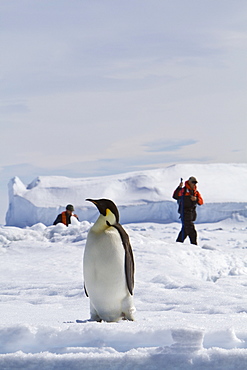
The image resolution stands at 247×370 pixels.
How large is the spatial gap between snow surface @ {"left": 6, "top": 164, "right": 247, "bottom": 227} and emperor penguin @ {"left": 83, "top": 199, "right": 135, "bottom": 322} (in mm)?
17561

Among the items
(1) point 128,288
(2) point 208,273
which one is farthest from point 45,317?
(2) point 208,273

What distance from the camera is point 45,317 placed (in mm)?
3818

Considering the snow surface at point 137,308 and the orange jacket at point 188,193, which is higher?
the orange jacket at point 188,193

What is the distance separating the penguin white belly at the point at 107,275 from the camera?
338 cm

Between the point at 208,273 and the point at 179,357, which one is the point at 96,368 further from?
the point at 208,273

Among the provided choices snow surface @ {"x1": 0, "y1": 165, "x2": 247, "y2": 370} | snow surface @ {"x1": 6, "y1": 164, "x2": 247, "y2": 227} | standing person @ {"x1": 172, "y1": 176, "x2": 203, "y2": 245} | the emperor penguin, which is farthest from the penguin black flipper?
snow surface @ {"x1": 6, "y1": 164, "x2": 247, "y2": 227}

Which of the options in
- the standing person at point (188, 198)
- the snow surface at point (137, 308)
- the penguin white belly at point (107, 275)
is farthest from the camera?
the standing person at point (188, 198)

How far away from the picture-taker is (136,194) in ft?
75.7

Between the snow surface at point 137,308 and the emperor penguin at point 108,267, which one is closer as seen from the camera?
the snow surface at point 137,308

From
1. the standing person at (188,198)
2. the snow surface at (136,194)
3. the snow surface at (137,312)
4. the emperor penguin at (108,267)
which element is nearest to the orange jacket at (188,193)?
the standing person at (188,198)

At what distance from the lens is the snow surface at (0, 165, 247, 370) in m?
2.29

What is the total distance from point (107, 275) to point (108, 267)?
0.05 metres

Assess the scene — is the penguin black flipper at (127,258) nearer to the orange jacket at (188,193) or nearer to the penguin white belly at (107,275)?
the penguin white belly at (107,275)

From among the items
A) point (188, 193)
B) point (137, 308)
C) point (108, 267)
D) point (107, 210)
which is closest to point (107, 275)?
point (108, 267)
